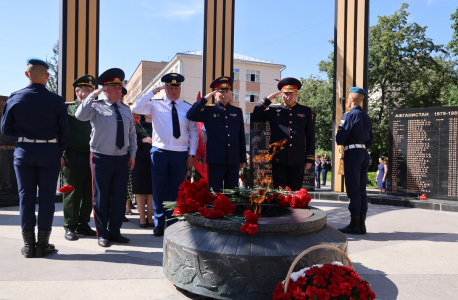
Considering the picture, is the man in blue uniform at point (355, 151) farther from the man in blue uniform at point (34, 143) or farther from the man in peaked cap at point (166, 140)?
the man in blue uniform at point (34, 143)

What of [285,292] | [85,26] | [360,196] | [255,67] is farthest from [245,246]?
[255,67]

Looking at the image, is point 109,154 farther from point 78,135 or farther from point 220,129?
point 220,129

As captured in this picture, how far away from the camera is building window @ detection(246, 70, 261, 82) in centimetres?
4841

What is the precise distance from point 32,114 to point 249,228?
2.62 metres

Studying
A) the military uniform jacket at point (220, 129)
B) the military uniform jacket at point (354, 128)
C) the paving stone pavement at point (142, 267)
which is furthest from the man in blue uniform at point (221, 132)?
the military uniform jacket at point (354, 128)

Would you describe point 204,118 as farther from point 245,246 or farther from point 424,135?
point 424,135

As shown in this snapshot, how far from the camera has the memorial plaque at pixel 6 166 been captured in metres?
8.20

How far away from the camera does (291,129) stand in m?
5.25

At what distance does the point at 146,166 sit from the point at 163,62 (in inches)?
2705

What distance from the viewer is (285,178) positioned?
537 cm

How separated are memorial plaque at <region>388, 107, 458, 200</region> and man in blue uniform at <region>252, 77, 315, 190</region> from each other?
5.53 meters

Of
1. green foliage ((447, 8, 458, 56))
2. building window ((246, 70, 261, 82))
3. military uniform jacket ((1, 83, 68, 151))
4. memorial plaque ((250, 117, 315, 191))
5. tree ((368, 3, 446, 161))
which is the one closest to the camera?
military uniform jacket ((1, 83, 68, 151))

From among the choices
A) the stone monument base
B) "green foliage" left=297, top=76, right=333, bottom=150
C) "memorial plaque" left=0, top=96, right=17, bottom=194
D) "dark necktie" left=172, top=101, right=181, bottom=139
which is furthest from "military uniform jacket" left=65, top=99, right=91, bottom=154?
"green foliage" left=297, top=76, right=333, bottom=150

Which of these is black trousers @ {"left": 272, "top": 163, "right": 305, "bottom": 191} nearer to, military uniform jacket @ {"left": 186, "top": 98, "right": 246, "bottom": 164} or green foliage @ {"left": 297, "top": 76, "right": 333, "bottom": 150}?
military uniform jacket @ {"left": 186, "top": 98, "right": 246, "bottom": 164}
